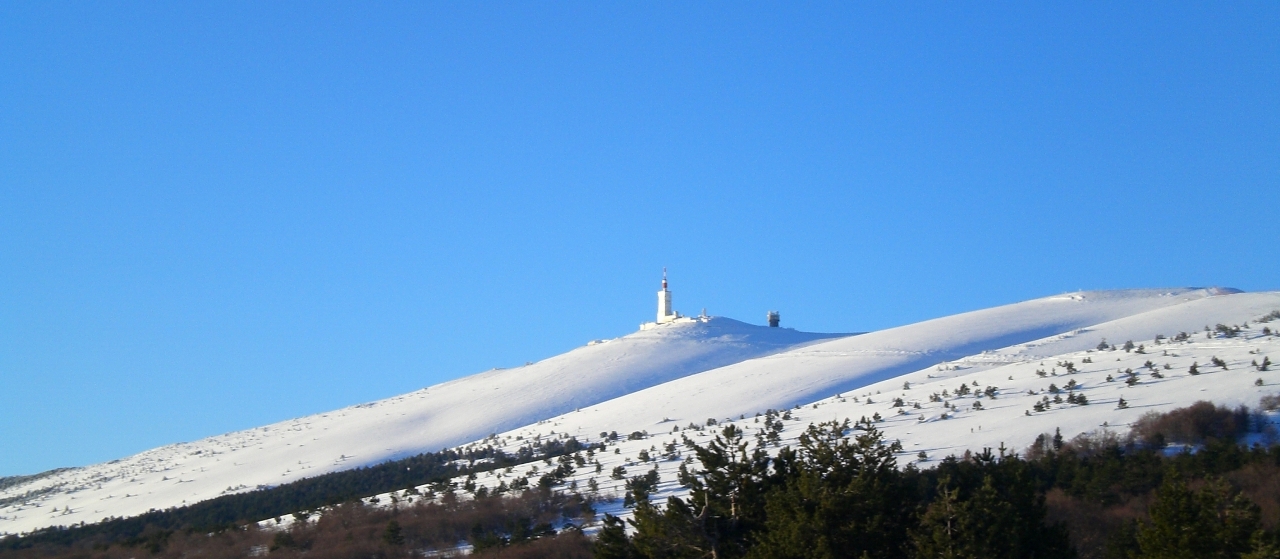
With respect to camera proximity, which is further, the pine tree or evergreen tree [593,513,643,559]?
the pine tree

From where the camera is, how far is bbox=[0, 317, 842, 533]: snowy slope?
2112 inches

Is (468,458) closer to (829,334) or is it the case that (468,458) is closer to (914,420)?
(914,420)

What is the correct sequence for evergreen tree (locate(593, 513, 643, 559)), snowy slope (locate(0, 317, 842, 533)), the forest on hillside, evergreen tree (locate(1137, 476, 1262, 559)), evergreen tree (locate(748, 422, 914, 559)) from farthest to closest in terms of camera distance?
1. snowy slope (locate(0, 317, 842, 533))
2. evergreen tree (locate(593, 513, 643, 559))
3. evergreen tree (locate(748, 422, 914, 559))
4. the forest on hillside
5. evergreen tree (locate(1137, 476, 1262, 559))

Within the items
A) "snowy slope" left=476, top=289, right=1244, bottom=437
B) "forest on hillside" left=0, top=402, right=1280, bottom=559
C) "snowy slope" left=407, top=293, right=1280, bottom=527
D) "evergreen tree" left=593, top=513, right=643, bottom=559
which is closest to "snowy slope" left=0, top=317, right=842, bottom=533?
"snowy slope" left=476, top=289, right=1244, bottom=437

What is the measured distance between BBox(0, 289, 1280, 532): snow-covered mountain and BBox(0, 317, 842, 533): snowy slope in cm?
20

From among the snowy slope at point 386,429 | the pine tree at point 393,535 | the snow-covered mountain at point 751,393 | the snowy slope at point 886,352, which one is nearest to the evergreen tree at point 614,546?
the pine tree at point 393,535

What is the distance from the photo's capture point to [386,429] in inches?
2399

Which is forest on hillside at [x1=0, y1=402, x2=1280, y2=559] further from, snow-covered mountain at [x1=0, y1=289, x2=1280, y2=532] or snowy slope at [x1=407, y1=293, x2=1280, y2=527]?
snow-covered mountain at [x1=0, y1=289, x2=1280, y2=532]

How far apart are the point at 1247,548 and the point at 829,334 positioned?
66.2m

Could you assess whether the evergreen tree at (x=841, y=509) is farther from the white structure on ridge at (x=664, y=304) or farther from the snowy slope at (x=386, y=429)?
the white structure on ridge at (x=664, y=304)

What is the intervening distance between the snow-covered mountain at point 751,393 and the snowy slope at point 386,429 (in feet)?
0.66

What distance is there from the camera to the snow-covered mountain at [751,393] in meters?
33.8

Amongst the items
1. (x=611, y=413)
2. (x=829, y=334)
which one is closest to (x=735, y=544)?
(x=611, y=413)

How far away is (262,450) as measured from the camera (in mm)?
62375
